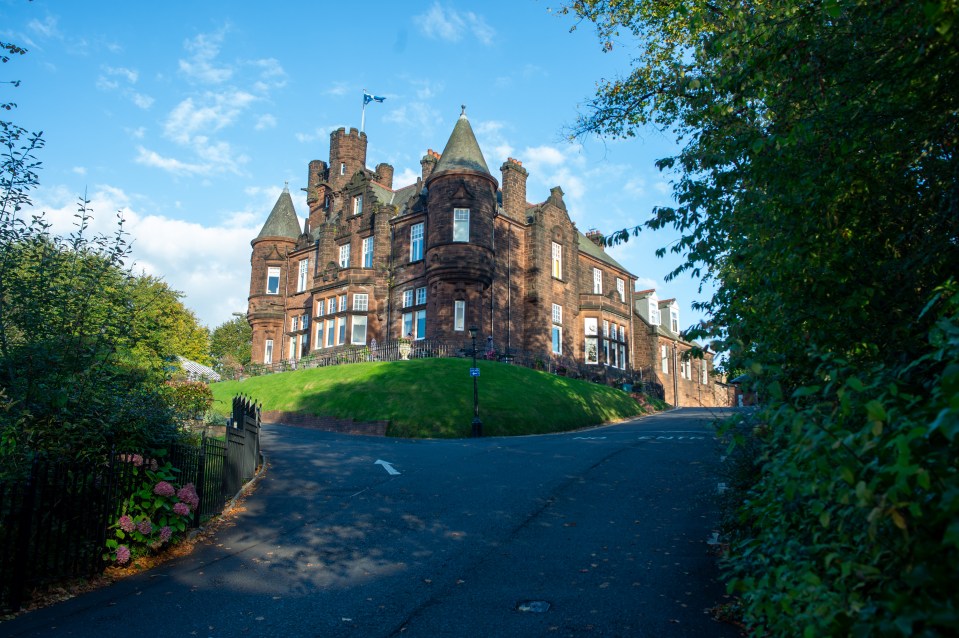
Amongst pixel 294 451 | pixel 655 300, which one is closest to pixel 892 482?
pixel 294 451

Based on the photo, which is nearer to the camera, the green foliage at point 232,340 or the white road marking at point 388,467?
the white road marking at point 388,467

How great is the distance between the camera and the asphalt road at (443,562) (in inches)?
276

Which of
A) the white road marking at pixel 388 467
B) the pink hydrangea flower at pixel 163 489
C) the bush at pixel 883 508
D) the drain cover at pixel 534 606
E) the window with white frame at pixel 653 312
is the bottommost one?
the drain cover at pixel 534 606

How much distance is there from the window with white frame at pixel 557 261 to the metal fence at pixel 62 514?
3416 cm

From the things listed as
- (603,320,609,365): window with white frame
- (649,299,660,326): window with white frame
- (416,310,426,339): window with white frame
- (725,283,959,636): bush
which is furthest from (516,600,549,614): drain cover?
Result: (649,299,660,326): window with white frame

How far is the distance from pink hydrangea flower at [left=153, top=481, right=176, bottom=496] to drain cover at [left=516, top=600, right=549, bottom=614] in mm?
5647

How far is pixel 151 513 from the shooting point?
9789 millimetres

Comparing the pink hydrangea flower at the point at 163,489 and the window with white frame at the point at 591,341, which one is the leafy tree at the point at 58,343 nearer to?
the pink hydrangea flower at the point at 163,489

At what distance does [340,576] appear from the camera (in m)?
8.64

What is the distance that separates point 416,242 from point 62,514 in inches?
1298

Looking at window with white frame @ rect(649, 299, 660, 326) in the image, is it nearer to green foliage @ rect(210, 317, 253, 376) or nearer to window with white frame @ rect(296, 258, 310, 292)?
window with white frame @ rect(296, 258, 310, 292)

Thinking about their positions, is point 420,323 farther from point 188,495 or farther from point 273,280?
point 188,495

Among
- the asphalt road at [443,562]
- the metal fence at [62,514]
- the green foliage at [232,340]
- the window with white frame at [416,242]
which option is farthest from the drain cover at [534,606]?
the green foliage at [232,340]

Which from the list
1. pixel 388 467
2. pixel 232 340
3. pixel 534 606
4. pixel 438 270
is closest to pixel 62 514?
pixel 534 606
